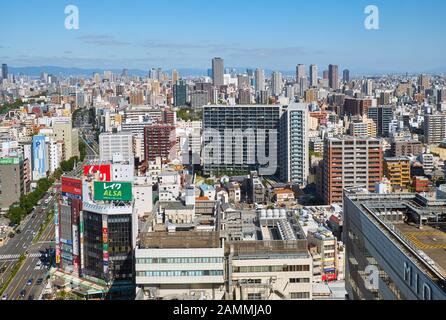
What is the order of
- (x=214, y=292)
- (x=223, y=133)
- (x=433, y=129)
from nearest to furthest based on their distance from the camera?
(x=214, y=292), (x=223, y=133), (x=433, y=129)

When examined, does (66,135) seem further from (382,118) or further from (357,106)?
(357,106)

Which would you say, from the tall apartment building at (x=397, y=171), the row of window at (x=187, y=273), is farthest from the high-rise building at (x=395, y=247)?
the tall apartment building at (x=397, y=171)

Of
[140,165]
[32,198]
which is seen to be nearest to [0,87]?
[140,165]

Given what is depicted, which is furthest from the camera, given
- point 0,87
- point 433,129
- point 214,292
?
point 0,87

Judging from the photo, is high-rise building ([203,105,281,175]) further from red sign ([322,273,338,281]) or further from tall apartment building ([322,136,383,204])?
red sign ([322,273,338,281])

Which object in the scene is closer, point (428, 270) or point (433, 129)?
point (428, 270)

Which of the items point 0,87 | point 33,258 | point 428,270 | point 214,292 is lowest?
point 33,258

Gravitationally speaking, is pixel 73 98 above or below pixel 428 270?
above

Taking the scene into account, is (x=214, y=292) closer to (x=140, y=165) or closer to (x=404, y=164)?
(x=404, y=164)
